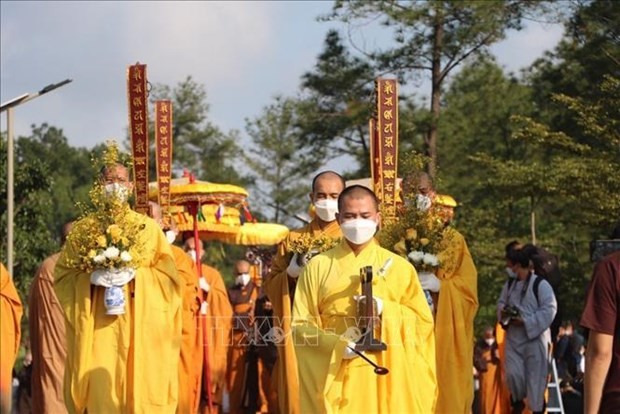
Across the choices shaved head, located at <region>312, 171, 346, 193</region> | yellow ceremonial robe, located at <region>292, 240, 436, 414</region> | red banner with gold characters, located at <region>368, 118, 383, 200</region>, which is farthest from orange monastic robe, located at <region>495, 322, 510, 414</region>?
yellow ceremonial robe, located at <region>292, 240, 436, 414</region>

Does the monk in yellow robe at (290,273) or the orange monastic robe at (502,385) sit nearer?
the monk in yellow robe at (290,273)

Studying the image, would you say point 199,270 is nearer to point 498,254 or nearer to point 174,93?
point 498,254

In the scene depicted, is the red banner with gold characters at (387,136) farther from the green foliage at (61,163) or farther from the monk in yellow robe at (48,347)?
the green foliage at (61,163)

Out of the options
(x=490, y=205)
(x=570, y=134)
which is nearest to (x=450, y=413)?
(x=570, y=134)

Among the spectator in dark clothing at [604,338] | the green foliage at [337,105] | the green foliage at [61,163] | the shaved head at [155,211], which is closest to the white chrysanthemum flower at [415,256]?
the shaved head at [155,211]

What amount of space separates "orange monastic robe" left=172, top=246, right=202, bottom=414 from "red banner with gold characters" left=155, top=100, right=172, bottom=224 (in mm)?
778

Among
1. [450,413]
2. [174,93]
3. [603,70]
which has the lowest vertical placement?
[450,413]

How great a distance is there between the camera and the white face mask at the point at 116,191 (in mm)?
9219

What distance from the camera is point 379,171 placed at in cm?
1112

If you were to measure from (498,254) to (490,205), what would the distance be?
7.98ft

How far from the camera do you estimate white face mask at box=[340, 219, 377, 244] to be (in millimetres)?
7398

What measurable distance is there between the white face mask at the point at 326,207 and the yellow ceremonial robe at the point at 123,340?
3.73 ft

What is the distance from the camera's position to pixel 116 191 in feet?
30.3

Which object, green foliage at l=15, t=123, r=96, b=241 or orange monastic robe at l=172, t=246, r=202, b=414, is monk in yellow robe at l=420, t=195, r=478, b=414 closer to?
orange monastic robe at l=172, t=246, r=202, b=414
